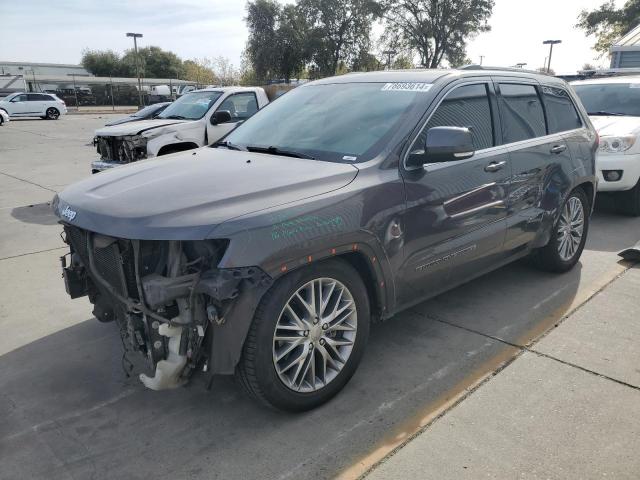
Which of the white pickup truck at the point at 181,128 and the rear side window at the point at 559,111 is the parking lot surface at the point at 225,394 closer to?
the rear side window at the point at 559,111

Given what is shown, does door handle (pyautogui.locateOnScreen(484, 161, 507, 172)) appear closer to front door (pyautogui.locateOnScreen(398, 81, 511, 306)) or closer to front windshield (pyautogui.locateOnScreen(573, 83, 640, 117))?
front door (pyautogui.locateOnScreen(398, 81, 511, 306))

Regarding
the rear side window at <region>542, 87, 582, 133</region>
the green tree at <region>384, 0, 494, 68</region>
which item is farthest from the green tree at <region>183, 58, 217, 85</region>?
the rear side window at <region>542, 87, 582, 133</region>

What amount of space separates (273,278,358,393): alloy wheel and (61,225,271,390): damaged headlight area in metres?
0.33

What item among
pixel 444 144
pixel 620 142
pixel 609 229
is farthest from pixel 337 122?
pixel 620 142

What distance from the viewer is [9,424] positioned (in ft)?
9.82

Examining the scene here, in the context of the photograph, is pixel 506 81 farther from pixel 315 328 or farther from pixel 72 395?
pixel 72 395

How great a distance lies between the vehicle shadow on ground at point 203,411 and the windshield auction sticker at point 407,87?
5.69 feet

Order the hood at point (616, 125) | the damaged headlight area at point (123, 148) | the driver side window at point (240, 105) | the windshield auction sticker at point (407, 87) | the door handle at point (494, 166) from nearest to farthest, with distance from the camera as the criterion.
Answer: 1. the windshield auction sticker at point (407, 87)
2. the door handle at point (494, 166)
3. the hood at point (616, 125)
4. the damaged headlight area at point (123, 148)
5. the driver side window at point (240, 105)

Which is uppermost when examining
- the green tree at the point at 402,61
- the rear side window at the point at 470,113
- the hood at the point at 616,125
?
the green tree at the point at 402,61

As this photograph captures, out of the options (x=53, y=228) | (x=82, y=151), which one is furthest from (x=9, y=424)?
(x=82, y=151)

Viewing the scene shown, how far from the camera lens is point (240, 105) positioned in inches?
385

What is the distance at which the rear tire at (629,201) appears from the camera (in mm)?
7458

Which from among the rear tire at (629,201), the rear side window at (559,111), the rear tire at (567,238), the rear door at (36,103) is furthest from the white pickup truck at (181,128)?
the rear door at (36,103)

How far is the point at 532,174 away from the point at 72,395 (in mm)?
3704
